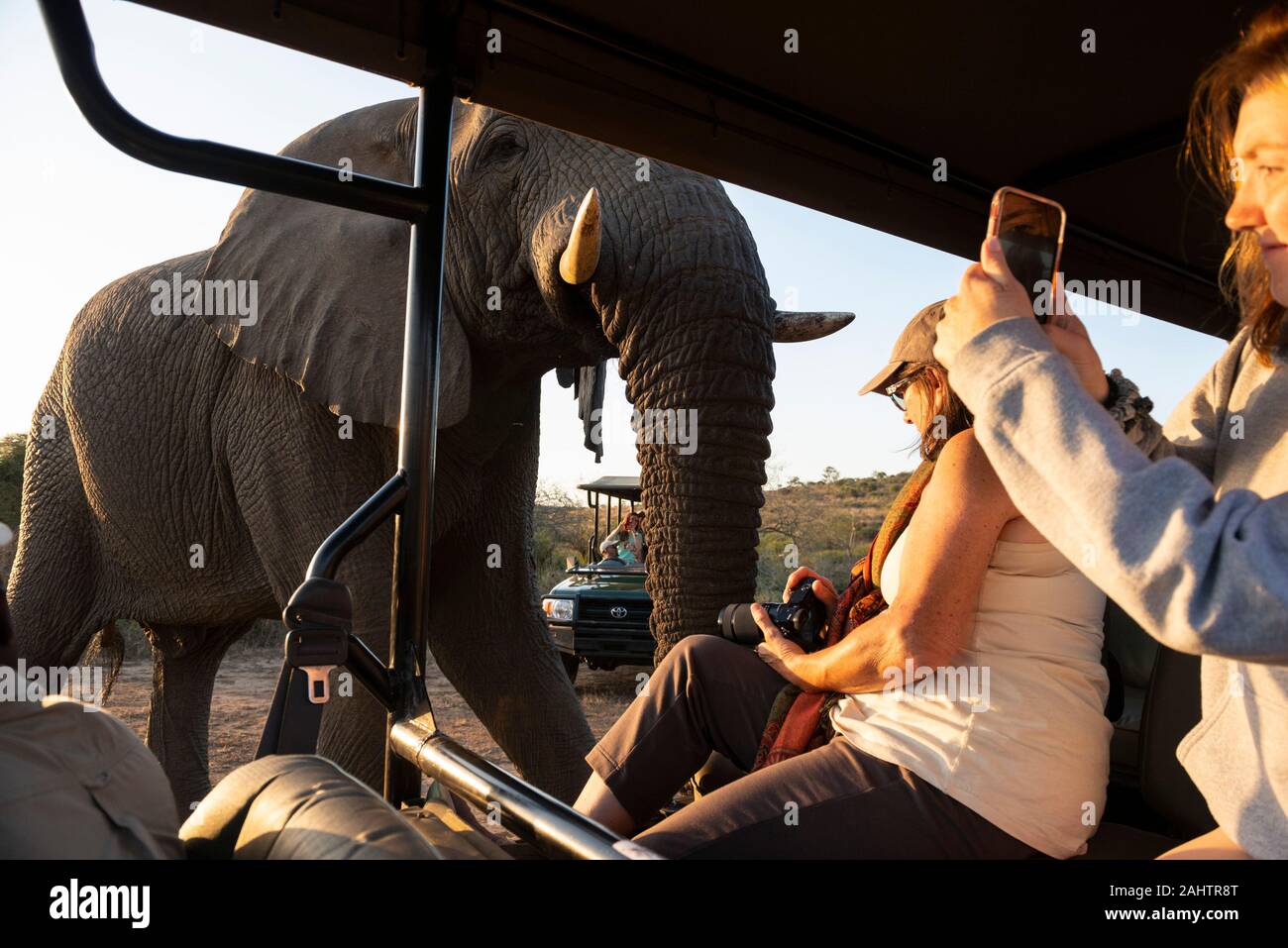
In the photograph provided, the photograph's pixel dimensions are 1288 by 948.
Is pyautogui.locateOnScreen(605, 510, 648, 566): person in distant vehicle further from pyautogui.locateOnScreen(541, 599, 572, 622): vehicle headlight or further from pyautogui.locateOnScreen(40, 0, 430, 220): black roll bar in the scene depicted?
pyautogui.locateOnScreen(40, 0, 430, 220): black roll bar

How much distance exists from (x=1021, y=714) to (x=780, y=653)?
52 cm

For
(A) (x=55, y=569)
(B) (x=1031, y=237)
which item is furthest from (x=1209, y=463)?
(A) (x=55, y=569)

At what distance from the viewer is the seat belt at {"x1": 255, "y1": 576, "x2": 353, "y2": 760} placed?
1.29 metres

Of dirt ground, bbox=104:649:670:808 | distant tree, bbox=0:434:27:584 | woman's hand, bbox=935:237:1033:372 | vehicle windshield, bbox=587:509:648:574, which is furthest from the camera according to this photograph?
distant tree, bbox=0:434:27:584

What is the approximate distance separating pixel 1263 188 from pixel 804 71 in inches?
46.6

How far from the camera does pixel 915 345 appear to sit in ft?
5.74

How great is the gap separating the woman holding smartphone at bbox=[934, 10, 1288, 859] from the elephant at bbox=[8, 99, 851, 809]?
172 centimetres

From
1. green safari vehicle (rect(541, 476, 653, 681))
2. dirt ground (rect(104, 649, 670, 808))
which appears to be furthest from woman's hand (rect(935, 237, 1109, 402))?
green safari vehicle (rect(541, 476, 653, 681))

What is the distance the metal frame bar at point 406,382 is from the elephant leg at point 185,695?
392 cm

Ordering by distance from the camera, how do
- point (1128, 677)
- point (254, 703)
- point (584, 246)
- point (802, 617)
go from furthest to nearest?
1. point (254, 703)
2. point (584, 246)
3. point (1128, 677)
4. point (802, 617)

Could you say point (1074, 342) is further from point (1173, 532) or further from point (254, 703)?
point (254, 703)

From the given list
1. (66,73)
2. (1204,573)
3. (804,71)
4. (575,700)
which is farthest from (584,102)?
(575,700)

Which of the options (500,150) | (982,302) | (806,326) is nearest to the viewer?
(982,302)

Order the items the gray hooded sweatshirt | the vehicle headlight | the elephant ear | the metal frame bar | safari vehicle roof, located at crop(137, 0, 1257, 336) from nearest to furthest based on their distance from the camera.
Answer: the gray hooded sweatshirt
the metal frame bar
safari vehicle roof, located at crop(137, 0, 1257, 336)
the elephant ear
the vehicle headlight
